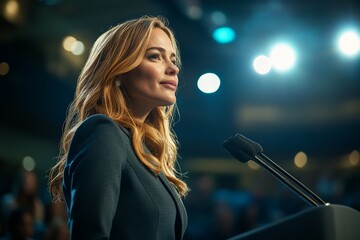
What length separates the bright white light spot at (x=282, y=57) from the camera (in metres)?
5.95

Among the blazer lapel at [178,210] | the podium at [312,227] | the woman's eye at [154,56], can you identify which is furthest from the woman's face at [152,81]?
the podium at [312,227]

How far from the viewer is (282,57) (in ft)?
20.1

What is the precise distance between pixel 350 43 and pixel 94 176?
201 inches

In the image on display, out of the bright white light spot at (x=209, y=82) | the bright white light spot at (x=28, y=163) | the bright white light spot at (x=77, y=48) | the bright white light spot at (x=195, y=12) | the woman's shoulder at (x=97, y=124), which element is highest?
the bright white light spot at (x=209, y=82)

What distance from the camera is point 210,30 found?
5.91 m

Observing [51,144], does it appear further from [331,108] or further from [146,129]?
[146,129]

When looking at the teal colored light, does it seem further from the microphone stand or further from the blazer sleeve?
the blazer sleeve

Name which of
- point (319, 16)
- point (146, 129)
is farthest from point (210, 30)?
point (146, 129)

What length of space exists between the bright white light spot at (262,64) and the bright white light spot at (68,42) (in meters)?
2.17

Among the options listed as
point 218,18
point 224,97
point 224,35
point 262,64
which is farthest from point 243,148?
point 224,97

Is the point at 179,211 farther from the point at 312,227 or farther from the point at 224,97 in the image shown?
the point at 224,97

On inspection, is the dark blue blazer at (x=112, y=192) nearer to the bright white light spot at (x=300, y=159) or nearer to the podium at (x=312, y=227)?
the podium at (x=312, y=227)

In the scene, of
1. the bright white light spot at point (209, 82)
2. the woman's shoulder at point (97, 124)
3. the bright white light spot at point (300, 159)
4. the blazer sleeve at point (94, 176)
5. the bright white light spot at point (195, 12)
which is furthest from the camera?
the bright white light spot at point (300, 159)

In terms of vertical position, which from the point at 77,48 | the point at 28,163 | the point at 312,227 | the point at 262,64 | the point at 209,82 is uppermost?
the point at 209,82
